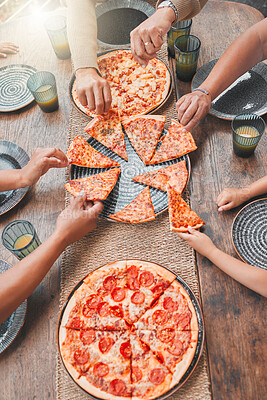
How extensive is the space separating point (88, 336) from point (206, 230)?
0.74 metres

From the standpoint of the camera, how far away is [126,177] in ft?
6.00

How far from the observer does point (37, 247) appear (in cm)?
157

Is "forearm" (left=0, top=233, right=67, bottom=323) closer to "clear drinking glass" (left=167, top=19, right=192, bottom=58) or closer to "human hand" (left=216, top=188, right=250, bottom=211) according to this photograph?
"human hand" (left=216, top=188, right=250, bottom=211)

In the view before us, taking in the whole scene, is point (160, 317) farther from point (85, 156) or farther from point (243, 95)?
point (243, 95)

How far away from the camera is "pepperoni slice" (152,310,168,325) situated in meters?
1.40

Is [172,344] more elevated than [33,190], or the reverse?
[33,190]

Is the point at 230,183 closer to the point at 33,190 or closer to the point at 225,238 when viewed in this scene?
the point at 225,238

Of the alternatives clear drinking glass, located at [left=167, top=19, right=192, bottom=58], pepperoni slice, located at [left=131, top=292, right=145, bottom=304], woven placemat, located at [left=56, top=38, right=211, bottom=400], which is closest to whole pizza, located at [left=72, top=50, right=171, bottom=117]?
clear drinking glass, located at [left=167, top=19, right=192, bottom=58]

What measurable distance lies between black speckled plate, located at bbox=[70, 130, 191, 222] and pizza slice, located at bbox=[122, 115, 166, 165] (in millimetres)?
39

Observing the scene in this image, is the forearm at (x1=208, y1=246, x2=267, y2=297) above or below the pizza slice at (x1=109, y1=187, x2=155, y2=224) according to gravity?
below

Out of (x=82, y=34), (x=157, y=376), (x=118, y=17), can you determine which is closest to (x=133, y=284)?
(x=157, y=376)

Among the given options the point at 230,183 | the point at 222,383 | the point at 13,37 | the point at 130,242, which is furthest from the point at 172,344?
the point at 13,37

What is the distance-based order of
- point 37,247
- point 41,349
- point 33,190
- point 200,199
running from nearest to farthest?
point 41,349
point 37,247
point 200,199
point 33,190

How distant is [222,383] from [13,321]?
0.92 m
